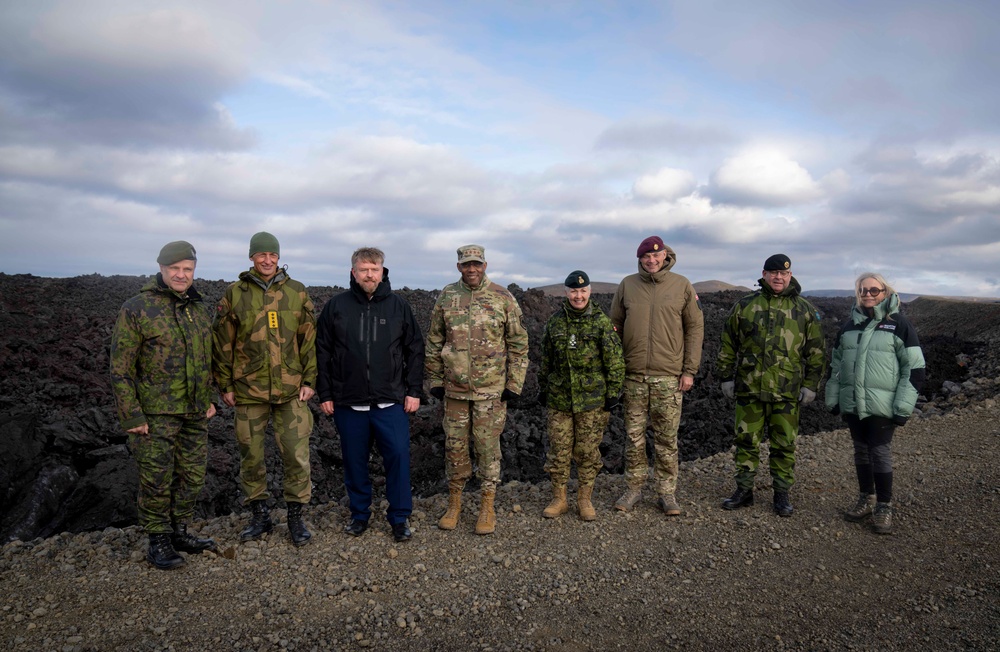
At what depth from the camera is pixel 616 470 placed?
32.1 ft

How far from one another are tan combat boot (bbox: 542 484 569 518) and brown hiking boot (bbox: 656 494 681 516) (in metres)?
1.02

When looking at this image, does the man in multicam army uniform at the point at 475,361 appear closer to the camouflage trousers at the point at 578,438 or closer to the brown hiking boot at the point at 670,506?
the camouflage trousers at the point at 578,438

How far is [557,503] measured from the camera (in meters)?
6.07

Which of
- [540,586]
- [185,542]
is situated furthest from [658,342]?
[185,542]

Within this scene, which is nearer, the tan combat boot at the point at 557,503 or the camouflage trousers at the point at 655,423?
the camouflage trousers at the point at 655,423

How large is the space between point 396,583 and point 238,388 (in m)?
2.06

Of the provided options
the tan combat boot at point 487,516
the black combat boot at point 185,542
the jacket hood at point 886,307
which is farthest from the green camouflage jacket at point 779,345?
the black combat boot at point 185,542

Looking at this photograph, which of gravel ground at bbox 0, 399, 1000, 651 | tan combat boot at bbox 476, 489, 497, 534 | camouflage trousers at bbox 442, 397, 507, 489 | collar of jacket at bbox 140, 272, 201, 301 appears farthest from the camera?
tan combat boot at bbox 476, 489, 497, 534

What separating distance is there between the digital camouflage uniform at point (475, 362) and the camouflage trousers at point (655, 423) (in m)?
1.19

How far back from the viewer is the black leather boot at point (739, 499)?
627cm

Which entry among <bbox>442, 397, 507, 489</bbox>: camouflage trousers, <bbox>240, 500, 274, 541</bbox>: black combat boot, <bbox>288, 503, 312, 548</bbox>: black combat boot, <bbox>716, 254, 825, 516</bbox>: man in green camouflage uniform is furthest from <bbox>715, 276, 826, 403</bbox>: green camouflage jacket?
<bbox>240, 500, 274, 541</bbox>: black combat boot

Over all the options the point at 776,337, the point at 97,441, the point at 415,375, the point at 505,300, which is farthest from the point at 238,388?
the point at 97,441

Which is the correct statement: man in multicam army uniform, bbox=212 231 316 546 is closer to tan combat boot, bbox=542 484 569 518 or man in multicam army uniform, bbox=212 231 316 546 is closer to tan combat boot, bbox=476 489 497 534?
tan combat boot, bbox=476 489 497 534

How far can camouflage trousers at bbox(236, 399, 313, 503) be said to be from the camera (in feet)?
16.6
